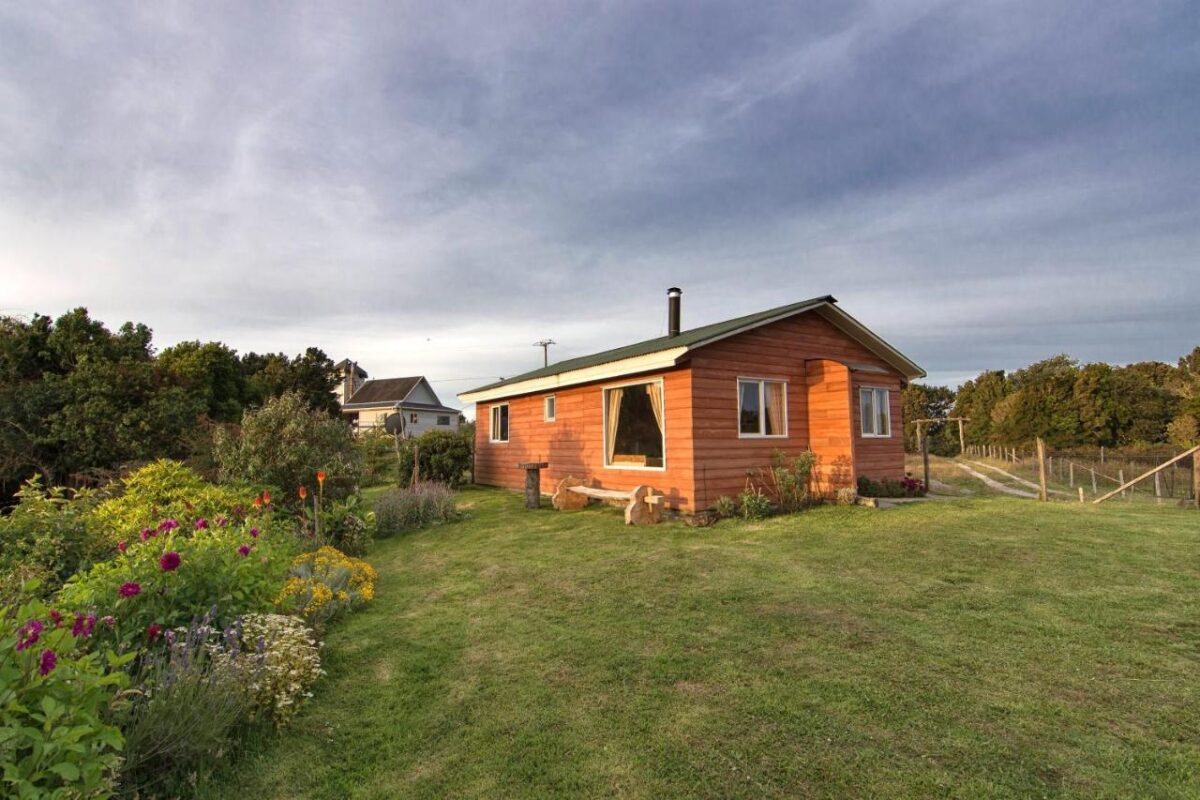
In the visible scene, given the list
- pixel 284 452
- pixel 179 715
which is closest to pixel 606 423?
pixel 284 452

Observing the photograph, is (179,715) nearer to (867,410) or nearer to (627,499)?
(627,499)

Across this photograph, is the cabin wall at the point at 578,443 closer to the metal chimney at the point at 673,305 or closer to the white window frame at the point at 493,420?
the white window frame at the point at 493,420

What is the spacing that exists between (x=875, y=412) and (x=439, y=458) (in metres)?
11.0

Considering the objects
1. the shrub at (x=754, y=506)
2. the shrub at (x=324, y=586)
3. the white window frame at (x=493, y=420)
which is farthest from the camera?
the white window frame at (x=493, y=420)

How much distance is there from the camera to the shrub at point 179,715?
90.7 inches

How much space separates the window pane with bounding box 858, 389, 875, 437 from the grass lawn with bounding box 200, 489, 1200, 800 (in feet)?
17.1

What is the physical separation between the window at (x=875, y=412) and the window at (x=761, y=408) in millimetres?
2307

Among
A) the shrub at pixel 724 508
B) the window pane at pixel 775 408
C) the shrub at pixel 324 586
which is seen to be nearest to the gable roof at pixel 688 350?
the window pane at pixel 775 408

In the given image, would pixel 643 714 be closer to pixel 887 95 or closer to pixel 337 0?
pixel 337 0

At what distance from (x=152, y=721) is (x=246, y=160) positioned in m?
8.59

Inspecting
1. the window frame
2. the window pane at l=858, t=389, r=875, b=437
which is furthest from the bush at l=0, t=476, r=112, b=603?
the window pane at l=858, t=389, r=875, b=437

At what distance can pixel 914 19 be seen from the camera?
26.3 ft

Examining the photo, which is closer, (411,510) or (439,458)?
(411,510)

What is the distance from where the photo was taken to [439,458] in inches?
587
